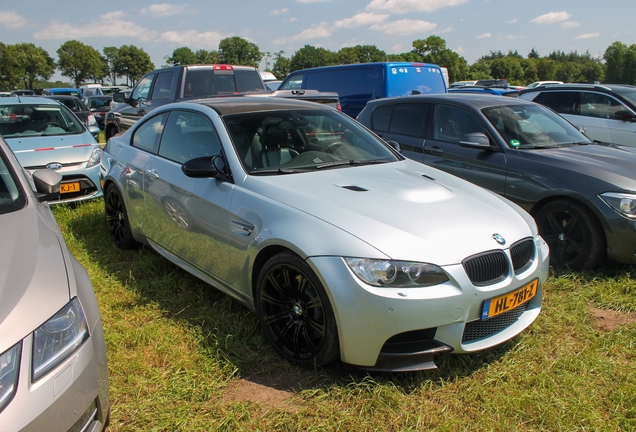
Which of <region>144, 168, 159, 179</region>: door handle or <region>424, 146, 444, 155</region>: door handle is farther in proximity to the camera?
<region>424, 146, 444, 155</region>: door handle

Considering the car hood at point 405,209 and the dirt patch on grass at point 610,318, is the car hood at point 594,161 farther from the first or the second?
the car hood at point 405,209

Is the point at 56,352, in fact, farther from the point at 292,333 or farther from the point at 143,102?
the point at 143,102

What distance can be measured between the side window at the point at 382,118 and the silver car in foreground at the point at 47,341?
4.69 metres

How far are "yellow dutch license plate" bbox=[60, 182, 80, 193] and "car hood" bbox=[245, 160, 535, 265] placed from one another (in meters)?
4.31

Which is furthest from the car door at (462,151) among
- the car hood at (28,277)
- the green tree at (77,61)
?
the green tree at (77,61)

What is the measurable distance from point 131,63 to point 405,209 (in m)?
94.6

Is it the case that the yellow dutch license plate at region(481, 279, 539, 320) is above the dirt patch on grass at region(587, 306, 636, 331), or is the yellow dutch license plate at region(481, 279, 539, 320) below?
above

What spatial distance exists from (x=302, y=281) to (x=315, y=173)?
0.92m

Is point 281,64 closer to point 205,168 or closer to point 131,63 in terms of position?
point 131,63

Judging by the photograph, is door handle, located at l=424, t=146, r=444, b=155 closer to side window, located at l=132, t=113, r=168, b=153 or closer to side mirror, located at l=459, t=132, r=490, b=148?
side mirror, located at l=459, t=132, r=490, b=148

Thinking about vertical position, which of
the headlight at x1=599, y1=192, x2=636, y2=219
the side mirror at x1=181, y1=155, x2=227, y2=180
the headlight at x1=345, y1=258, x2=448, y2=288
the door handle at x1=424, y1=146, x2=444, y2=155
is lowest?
the headlight at x1=599, y1=192, x2=636, y2=219

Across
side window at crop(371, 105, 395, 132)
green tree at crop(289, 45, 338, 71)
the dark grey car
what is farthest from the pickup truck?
green tree at crop(289, 45, 338, 71)

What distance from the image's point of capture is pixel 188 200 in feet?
12.3

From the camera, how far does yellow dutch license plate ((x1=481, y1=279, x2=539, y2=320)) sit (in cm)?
274
